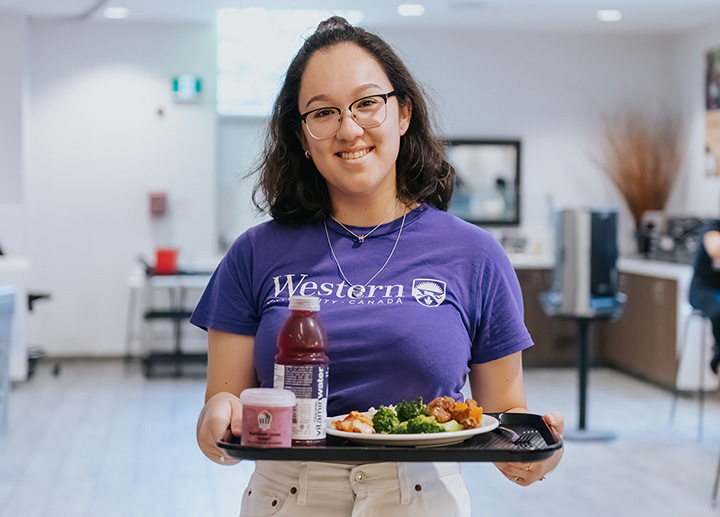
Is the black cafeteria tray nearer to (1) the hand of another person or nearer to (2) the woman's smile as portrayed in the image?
(1) the hand of another person

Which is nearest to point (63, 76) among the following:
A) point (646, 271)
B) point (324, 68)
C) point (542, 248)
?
point (542, 248)

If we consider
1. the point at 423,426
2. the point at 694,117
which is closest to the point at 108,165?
the point at 694,117

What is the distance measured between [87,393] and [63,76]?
2.88 metres

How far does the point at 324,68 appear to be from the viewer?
4.61 ft

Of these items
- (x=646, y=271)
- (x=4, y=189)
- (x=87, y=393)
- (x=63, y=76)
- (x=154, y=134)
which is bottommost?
(x=87, y=393)

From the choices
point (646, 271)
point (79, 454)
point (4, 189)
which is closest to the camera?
point (79, 454)

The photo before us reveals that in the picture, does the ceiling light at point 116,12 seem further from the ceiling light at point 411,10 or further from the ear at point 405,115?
the ear at point 405,115

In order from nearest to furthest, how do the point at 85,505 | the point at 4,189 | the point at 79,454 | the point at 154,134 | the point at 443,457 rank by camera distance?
1. the point at 443,457
2. the point at 85,505
3. the point at 79,454
4. the point at 4,189
5. the point at 154,134

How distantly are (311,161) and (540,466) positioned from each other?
683 mm

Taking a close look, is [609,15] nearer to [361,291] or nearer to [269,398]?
[361,291]

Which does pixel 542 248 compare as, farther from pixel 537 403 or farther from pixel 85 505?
pixel 85 505

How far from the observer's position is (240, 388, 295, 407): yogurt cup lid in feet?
3.67

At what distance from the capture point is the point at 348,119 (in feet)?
4.47

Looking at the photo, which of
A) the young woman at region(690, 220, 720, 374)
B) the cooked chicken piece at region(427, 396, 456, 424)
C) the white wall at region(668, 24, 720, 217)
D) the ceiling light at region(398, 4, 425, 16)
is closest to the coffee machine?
the young woman at region(690, 220, 720, 374)
